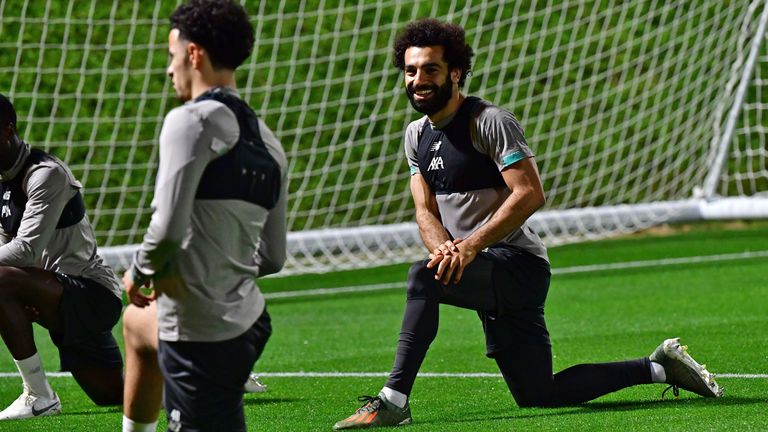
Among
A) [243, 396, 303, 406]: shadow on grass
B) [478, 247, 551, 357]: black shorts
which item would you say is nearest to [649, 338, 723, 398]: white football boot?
[478, 247, 551, 357]: black shorts

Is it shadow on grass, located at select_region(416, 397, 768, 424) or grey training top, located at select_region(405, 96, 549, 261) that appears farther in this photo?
shadow on grass, located at select_region(416, 397, 768, 424)

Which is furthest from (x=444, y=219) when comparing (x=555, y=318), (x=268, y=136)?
(x=555, y=318)

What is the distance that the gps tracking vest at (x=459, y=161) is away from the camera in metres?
5.60

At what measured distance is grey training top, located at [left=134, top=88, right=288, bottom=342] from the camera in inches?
138

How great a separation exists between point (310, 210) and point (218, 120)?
1023 cm

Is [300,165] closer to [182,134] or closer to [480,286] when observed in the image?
[480,286]

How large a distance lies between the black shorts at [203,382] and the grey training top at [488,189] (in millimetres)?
2018

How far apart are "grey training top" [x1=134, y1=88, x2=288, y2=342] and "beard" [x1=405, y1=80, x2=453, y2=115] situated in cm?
187

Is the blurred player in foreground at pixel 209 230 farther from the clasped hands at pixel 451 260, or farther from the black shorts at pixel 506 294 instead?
the black shorts at pixel 506 294

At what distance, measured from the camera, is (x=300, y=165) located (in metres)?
14.1

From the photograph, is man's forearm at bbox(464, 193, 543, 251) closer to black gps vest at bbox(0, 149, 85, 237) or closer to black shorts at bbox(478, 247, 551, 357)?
black shorts at bbox(478, 247, 551, 357)

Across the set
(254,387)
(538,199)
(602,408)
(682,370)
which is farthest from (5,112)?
(682,370)

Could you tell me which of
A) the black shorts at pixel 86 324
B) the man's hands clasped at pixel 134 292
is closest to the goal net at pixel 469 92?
the black shorts at pixel 86 324

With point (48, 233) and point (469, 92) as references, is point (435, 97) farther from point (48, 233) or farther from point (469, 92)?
point (469, 92)
